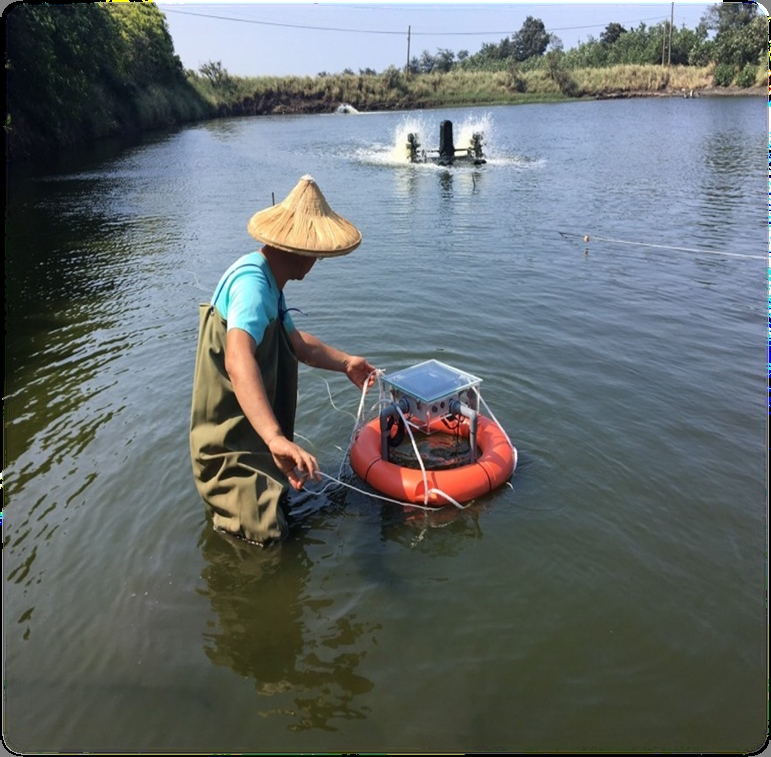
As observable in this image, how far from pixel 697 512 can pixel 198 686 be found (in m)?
3.81

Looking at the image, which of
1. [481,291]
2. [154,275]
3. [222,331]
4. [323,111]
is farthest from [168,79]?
[222,331]

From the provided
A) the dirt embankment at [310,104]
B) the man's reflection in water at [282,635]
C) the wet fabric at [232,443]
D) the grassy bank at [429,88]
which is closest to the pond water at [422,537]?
the man's reflection in water at [282,635]

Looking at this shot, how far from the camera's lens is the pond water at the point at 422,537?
3.40 metres

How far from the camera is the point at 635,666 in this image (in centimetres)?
365

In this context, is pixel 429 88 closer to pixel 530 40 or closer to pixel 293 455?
pixel 530 40

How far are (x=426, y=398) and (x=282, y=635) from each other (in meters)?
2.04

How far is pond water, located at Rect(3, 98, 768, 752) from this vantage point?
3.40 meters

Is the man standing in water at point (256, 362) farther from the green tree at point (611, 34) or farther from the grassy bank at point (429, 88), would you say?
the green tree at point (611, 34)

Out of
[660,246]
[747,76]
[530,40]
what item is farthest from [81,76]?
[530,40]

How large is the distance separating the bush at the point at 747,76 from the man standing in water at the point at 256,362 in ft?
206

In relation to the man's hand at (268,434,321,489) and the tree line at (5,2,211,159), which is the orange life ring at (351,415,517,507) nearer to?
the man's hand at (268,434,321,489)

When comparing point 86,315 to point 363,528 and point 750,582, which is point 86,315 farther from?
point 750,582

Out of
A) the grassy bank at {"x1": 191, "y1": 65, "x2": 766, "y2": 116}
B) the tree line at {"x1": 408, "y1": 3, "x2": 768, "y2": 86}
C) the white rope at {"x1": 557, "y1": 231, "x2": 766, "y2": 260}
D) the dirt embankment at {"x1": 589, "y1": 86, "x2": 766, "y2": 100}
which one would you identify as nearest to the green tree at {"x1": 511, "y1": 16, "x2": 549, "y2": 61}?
the tree line at {"x1": 408, "y1": 3, "x2": 768, "y2": 86}

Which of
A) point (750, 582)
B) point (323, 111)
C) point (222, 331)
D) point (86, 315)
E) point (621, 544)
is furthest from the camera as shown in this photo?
point (323, 111)
